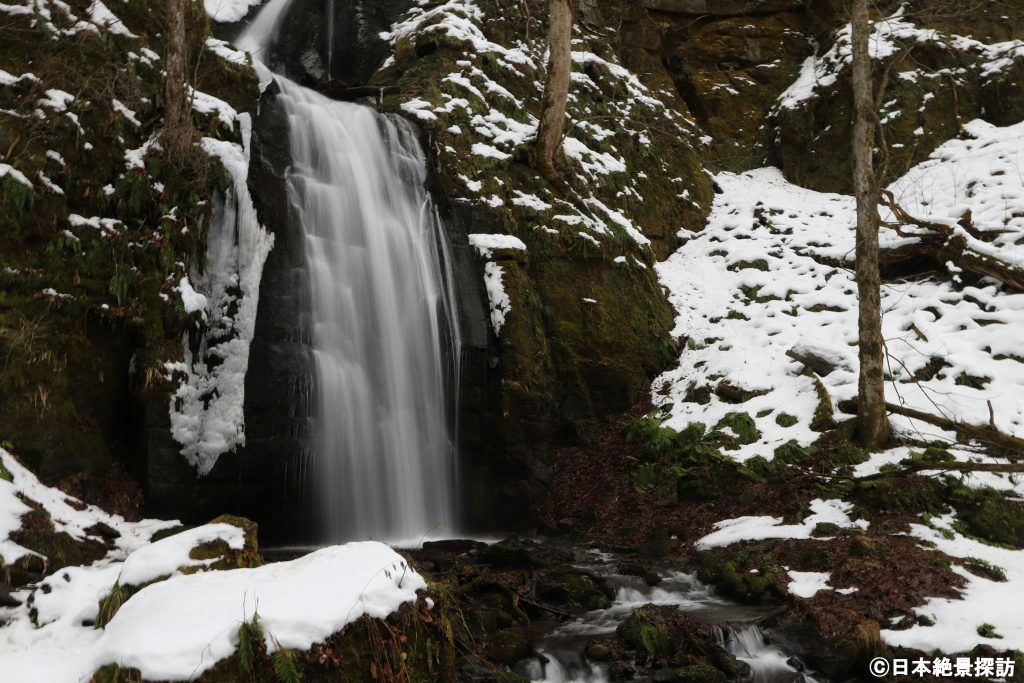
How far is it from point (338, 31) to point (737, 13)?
498 inches

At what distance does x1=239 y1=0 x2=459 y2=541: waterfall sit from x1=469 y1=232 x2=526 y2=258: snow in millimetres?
583

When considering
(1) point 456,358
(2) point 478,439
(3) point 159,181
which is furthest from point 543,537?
(3) point 159,181

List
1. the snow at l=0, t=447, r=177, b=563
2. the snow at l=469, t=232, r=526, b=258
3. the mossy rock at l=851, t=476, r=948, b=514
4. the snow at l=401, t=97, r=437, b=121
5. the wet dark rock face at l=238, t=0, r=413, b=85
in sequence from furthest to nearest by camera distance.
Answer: the wet dark rock face at l=238, t=0, r=413, b=85 < the snow at l=401, t=97, r=437, b=121 < the snow at l=469, t=232, r=526, b=258 < the mossy rock at l=851, t=476, r=948, b=514 < the snow at l=0, t=447, r=177, b=563

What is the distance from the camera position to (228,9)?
666 inches

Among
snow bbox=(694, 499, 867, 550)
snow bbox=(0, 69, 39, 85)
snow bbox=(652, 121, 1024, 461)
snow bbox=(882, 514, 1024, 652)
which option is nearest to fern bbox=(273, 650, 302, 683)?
snow bbox=(882, 514, 1024, 652)

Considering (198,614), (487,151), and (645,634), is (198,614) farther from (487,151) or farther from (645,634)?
(487,151)

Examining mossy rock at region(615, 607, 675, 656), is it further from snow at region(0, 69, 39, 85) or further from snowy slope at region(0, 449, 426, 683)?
snow at region(0, 69, 39, 85)

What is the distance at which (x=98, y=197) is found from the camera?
7.59m

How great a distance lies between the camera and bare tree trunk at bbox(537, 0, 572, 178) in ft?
40.5

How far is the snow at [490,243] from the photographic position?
34.9ft

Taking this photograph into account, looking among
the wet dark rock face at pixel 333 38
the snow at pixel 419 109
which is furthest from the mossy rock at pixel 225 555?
the wet dark rock face at pixel 333 38

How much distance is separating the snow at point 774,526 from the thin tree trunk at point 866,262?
126 cm

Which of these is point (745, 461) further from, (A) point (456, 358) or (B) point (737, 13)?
(B) point (737, 13)

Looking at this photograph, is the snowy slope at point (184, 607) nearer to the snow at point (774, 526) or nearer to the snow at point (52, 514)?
the snow at point (52, 514)
